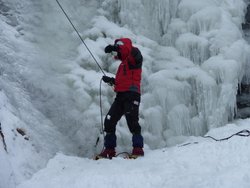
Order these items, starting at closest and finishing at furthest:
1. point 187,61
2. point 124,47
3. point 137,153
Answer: point 124,47
point 137,153
point 187,61

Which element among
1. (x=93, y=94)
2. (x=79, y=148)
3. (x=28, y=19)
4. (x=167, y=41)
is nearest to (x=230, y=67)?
(x=167, y=41)

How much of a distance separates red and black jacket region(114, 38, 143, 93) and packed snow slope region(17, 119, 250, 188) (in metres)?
1.05

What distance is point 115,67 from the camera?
8094mm

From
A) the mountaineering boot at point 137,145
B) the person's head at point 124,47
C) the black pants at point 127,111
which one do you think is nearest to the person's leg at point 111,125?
the black pants at point 127,111

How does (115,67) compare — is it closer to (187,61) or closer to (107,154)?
(187,61)

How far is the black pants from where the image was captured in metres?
6.28

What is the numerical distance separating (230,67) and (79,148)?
3239 mm

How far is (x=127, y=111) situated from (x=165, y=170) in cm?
134

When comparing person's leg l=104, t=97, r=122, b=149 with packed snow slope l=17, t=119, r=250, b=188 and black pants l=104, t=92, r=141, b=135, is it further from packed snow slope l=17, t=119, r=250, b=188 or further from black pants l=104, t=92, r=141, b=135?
packed snow slope l=17, t=119, r=250, b=188

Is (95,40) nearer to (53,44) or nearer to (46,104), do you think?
(53,44)

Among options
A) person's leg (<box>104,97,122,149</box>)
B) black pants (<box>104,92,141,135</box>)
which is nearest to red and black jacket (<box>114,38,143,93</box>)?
black pants (<box>104,92,141,135</box>)

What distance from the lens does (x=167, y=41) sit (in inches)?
349

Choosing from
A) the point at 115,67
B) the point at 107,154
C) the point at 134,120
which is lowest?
the point at 107,154

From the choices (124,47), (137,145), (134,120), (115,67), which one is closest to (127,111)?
(134,120)
